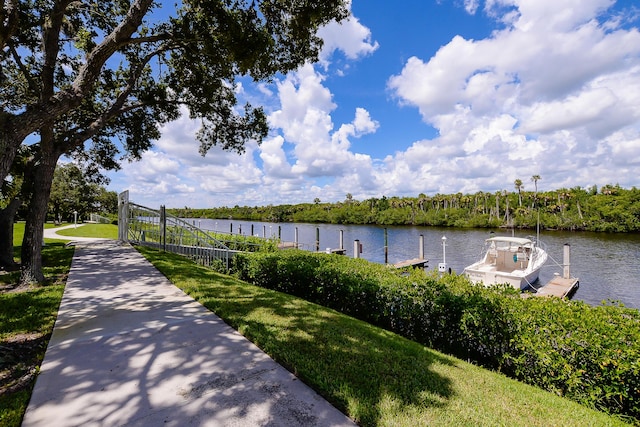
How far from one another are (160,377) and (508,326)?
439cm

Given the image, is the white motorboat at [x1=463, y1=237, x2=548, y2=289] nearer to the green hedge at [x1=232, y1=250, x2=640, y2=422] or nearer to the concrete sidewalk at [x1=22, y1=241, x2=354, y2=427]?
the green hedge at [x1=232, y1=250, x2=640, y2=422]

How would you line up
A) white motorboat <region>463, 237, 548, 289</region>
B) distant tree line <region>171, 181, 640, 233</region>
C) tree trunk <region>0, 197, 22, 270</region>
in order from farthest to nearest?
distant tree line <region>171, 181, 640, 233</region>
white motorboat <region>463, 237, 548, 289</region>
tree trunk <region>0, 197, 22, 270</region>

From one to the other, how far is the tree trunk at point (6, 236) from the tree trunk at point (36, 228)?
165cm

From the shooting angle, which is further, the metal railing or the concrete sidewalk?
the metal railing

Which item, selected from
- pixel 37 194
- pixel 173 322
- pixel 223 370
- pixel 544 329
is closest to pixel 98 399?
pixel 223 370

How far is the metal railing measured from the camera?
1103 centimetres

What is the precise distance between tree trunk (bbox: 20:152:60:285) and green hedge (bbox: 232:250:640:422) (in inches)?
233

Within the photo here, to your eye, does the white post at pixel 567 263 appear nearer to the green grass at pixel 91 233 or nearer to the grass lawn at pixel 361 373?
the grass lawn at pixel 361 373

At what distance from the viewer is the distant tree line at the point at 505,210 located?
48.6m

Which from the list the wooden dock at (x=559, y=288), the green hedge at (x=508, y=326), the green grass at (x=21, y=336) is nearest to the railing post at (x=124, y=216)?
the green grass at (x=21, y=336)

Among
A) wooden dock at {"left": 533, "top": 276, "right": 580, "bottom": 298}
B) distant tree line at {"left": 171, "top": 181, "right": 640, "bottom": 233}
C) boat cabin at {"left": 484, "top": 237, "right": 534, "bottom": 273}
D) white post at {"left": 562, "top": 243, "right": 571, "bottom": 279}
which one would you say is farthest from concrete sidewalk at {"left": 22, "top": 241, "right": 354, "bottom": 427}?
distant tree line at {"left": 171, "top": 181, "right": 640, "bottom": 233}

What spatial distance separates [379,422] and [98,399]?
238cm

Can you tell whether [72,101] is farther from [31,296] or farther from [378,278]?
[378,278]

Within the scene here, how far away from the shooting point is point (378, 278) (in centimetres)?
586
